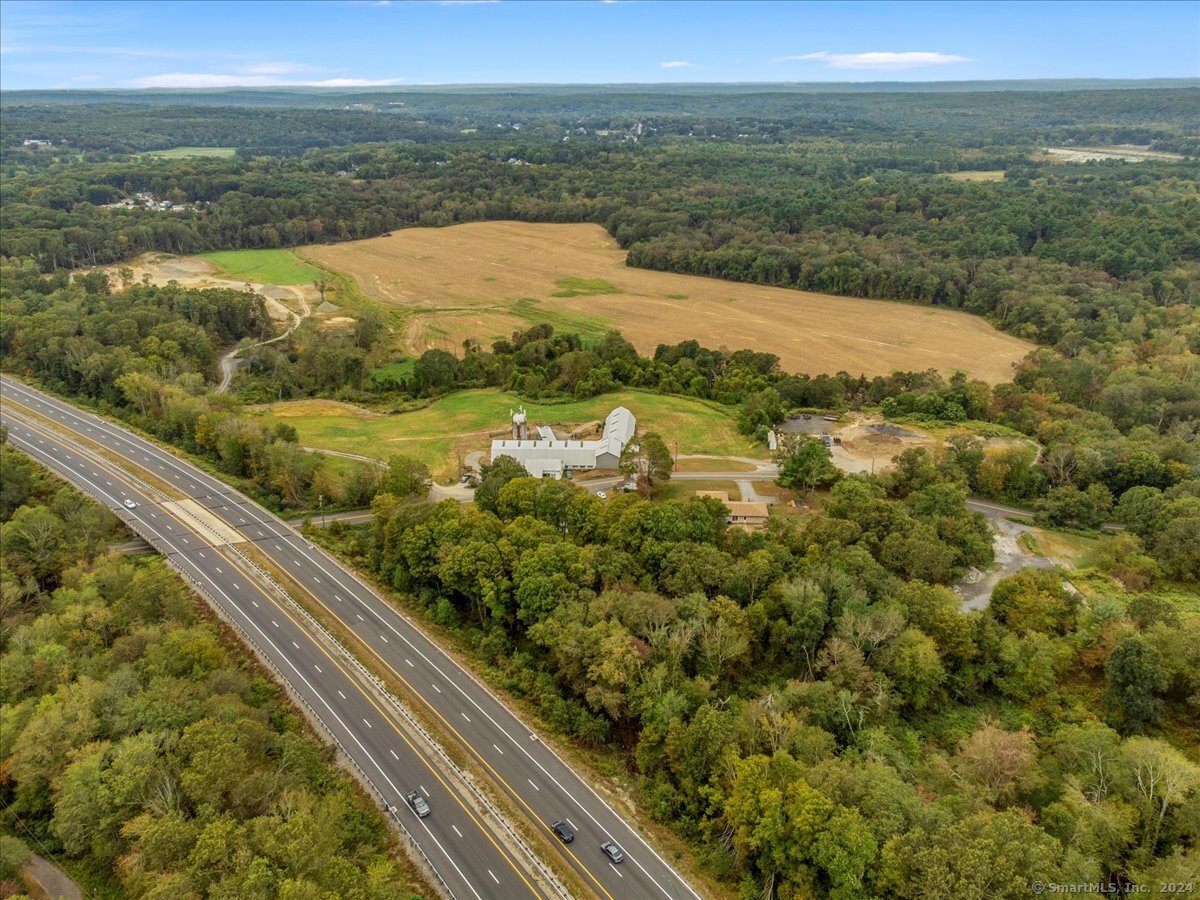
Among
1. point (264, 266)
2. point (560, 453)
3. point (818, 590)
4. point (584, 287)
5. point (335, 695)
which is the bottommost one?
point (335, 695)

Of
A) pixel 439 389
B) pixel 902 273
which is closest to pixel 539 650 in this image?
pixel 439 389

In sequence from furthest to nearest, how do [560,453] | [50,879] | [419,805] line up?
[560,453], [50,879], [419,805]

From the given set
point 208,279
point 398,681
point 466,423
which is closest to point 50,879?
point 398,681

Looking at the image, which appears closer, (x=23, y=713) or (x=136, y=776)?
(x=136, y=776)

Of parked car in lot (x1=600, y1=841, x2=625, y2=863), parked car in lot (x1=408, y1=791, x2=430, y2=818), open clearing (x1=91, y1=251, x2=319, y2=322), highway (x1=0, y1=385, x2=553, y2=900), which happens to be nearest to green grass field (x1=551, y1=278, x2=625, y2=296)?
open clearing (x1=91, y1=251, x2=319, y2=322)

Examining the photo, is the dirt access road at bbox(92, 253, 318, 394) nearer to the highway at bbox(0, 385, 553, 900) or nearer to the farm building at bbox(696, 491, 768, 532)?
the highway at bbox(0, 385, 553, 900)

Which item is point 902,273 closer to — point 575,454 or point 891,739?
point 575,454

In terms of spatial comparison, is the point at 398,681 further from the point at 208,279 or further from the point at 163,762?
the point at 208,279
